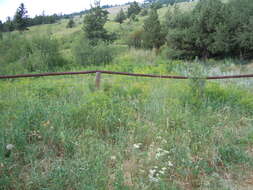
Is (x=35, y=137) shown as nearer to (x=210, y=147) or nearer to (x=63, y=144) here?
(x=63, y=144)

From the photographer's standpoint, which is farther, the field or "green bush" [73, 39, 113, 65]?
"green bush" [73, 39, 113, 65]

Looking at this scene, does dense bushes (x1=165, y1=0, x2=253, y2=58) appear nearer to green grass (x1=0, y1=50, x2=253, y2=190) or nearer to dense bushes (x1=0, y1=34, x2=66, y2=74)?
dense bushes (x1=0, y1=34, x2=66, y2=74)

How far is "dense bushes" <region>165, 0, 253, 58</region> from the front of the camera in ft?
54.7

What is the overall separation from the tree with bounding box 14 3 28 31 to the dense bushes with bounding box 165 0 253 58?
30.1 m

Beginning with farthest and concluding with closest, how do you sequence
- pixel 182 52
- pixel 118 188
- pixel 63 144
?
1. pixel 182 52
2. pixel 63 144
3. pixel 118 188

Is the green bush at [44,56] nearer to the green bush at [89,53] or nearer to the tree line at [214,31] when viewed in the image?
the green bush at [89,53]

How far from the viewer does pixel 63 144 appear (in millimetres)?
3023

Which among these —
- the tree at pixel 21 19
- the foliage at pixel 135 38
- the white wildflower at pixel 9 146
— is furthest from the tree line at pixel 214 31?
the tree at pixel 21 19

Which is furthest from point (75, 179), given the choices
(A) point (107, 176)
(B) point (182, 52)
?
(B) point (182, 52)

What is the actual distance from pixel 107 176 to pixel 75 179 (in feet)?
1.29

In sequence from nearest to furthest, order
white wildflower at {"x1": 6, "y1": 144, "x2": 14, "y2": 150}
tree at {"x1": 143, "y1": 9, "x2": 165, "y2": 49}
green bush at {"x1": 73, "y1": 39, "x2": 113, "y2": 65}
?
1. white wildflower at {"x1": 6, "y1": 144, "x2": 14, "y2": 150}
2. green bush at {"x1": 73, "y1": 39, "x2": 113, "y2": 65}
3. tree at {"x1": 143, "y1": 9, "x2": 165, "y2": 49}

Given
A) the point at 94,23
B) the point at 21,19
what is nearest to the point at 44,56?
the point at 94,23

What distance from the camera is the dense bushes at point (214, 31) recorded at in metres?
16.7

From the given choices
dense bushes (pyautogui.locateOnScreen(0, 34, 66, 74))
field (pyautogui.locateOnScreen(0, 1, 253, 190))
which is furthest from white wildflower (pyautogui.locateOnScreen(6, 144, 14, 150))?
dense bushes (pyautogui.locateOnScreen(0, 34, 66, 74))
